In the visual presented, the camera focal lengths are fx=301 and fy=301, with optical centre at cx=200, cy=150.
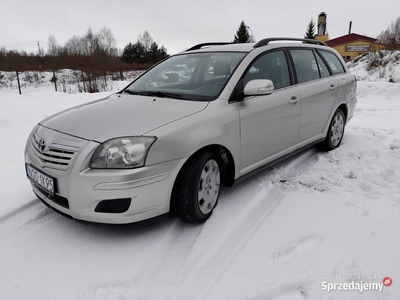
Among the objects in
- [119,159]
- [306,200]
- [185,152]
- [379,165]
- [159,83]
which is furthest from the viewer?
[379,165]

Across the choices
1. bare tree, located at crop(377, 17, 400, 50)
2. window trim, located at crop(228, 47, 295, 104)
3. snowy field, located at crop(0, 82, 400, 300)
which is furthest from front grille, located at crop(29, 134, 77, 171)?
bare tree, located at crop(377, 17, 400, 50)

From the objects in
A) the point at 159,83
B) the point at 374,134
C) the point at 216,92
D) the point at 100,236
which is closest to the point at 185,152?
the point at 216,92

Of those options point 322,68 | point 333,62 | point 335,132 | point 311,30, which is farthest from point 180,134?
point 311,30

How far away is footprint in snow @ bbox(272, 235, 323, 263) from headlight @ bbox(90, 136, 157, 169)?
1.24 meters

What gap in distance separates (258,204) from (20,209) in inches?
91.6

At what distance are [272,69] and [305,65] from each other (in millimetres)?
849

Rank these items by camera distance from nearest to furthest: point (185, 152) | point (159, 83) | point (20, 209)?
point (185, 152)
point (20, 209)
point (159, 83)

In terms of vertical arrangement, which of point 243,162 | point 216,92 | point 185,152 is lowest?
point 243,162

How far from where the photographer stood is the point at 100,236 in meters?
2.52

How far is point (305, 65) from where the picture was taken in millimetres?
4043

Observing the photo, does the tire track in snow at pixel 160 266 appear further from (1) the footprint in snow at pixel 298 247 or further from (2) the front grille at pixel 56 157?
(2) the front grille at pixel 56 157

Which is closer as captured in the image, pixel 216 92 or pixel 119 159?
pixel 119 159

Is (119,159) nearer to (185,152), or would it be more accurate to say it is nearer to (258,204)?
(185,152)

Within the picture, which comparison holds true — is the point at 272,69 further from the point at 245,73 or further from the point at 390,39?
the point at 390,39
